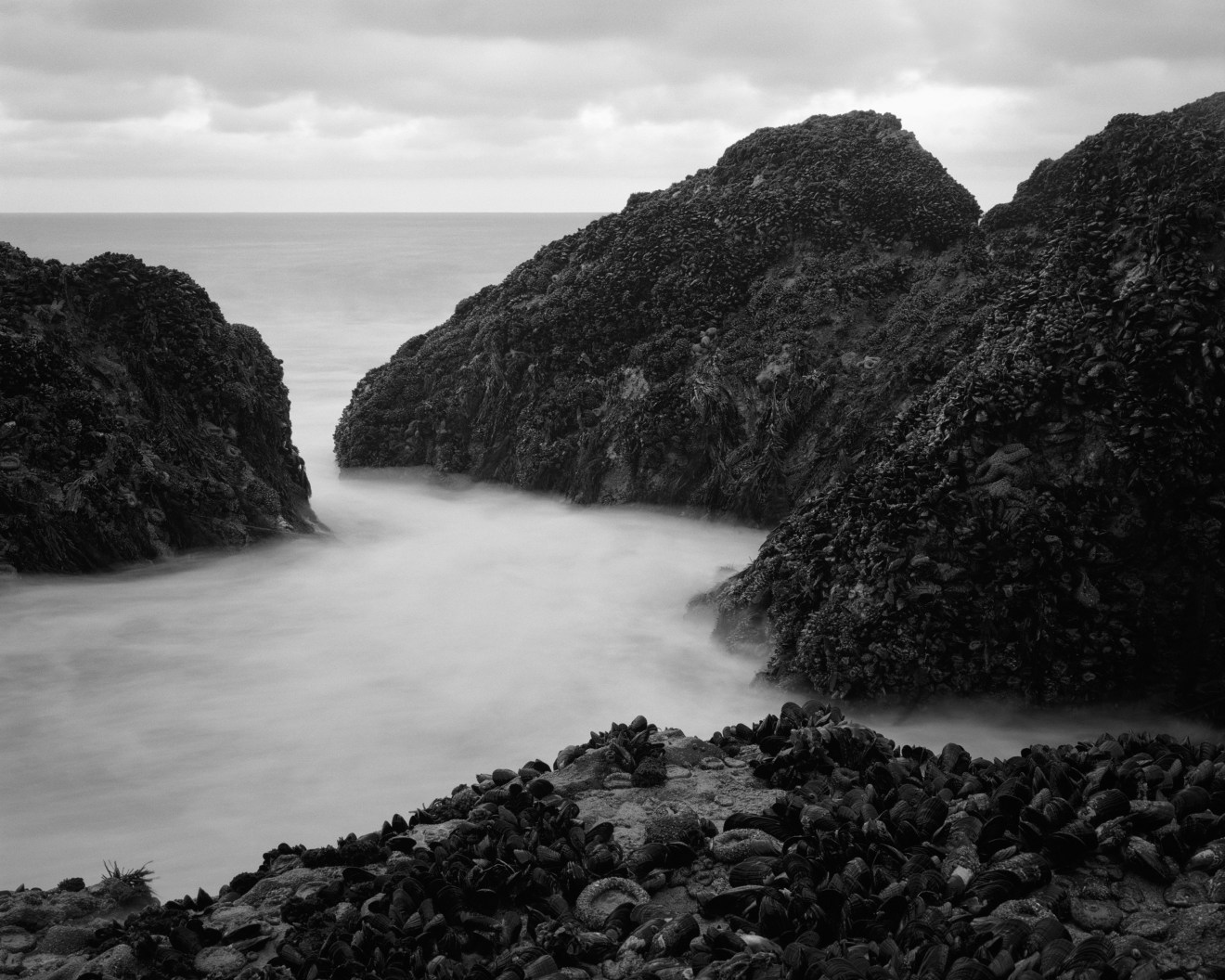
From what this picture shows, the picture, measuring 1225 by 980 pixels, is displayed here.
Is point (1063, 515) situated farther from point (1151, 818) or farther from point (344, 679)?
point (344, 679)

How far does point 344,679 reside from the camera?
13.1 meters

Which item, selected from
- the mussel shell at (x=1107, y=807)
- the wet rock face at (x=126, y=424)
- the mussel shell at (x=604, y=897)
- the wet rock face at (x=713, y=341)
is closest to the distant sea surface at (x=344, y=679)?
the wet rock face at (x=126, y=424)

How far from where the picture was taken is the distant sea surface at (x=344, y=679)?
10188 mm

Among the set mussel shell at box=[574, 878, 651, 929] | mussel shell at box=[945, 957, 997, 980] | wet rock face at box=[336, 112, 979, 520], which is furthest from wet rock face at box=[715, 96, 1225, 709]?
mussel shell at box=[945, 957, 997, 980]

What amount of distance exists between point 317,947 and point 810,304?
1456cm

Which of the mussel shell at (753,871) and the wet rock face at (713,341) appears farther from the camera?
the wet rock face at (713,341)

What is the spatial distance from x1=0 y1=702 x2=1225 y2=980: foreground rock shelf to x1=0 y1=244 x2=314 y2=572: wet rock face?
26.1 feet

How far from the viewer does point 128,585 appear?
15.2 m

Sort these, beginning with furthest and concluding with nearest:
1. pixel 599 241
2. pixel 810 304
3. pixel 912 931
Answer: pixel 599 241 → pixel 810 304 → pixel 912 931

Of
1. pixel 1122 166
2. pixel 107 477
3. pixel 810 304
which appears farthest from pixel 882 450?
pixel 107 477

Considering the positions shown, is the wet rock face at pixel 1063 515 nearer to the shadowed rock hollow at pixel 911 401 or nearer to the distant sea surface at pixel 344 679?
the shadowed rock hollow at pixel 911 401

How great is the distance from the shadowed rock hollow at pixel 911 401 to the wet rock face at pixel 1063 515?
0.03m

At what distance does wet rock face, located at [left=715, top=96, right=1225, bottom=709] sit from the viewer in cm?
1145

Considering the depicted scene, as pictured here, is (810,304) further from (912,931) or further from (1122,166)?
(912,931)
